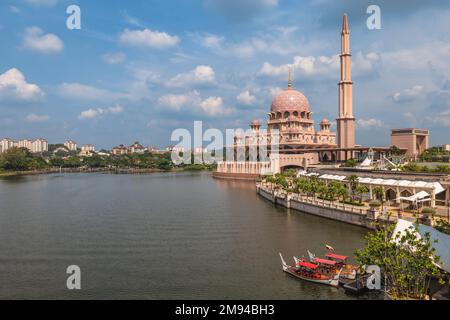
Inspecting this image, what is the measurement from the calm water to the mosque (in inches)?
1018

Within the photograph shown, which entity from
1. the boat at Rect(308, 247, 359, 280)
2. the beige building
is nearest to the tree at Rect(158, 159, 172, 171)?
the beige building

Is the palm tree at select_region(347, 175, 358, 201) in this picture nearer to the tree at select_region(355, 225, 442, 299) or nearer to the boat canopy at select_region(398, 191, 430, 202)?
the boat canopy at select_region(398, 191, 430, 202)

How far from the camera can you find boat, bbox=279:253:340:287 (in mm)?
14906

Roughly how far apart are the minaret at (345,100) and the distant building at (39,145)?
16066cm

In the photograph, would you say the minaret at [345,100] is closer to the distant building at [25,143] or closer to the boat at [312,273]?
the boat at [312,273]

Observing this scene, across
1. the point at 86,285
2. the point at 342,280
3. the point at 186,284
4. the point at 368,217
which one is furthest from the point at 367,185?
the point at 86,285

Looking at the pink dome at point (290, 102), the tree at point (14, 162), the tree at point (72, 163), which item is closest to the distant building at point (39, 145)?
the tree at point (72, 163)

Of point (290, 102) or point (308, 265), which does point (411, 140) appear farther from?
point (308, 265)

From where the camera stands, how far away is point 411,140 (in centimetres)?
5394

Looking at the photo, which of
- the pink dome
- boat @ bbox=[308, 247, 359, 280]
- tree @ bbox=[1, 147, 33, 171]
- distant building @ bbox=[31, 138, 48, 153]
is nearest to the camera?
boat @ bbox=[308, 247, 359, 280]

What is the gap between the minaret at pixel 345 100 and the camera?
5259cm
